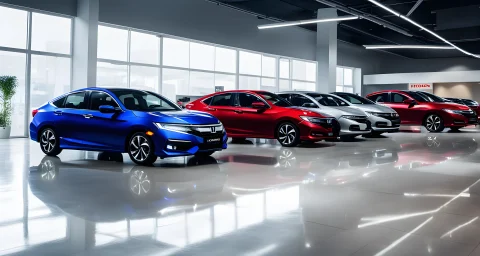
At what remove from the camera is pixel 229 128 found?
11930 millimetres

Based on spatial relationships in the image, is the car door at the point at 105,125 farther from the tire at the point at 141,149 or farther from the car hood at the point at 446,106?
the car hood at the point at 446,106

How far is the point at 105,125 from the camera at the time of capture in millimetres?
8211

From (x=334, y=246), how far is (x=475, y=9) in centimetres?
1996

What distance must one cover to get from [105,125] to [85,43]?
8.04m

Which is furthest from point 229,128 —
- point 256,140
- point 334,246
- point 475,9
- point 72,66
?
point 475,9

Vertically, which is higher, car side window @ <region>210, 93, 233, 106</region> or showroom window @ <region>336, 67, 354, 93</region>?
showroom window @ <region>336, 67, 354, 93</region>

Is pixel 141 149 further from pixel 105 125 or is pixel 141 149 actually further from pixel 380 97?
pixel 380 97

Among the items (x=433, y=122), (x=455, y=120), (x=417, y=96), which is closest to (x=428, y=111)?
(x=433, y=122)

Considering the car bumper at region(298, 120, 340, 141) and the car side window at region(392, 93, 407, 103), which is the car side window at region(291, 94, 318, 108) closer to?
the car bumper at region(298, 120, 340, 141)

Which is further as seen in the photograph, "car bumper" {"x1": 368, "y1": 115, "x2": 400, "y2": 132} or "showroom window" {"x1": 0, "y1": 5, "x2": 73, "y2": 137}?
"showroom window" {"x1": 0, "y1": 5, "x2": 73, "y2": 137}

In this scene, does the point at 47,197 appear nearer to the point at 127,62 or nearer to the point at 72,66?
the point at 72,66

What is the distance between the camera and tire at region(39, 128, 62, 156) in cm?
900

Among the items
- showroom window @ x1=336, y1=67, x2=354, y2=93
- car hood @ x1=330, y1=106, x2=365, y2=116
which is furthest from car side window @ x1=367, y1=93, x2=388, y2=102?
showroom window @ x1=336, y1=67, x2=354, y2=93

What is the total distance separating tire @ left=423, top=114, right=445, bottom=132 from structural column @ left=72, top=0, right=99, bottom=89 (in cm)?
1161
